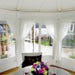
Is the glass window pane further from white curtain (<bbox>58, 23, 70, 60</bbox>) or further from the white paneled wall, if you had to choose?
the white paneled wall

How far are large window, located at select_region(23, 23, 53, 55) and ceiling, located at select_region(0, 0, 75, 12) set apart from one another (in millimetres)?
746

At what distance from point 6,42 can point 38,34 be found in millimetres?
1293

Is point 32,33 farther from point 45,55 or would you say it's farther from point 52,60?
point 52,60

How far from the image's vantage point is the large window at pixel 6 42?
366 centimetres

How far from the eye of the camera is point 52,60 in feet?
14.1

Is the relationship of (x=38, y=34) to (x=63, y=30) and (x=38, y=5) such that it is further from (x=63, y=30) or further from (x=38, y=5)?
(x=38, y=5)

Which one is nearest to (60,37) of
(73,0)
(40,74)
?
(73,0)

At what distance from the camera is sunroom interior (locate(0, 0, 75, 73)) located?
3.67 metres

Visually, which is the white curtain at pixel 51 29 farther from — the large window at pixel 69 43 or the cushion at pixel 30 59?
the cushion at pixel 30 59

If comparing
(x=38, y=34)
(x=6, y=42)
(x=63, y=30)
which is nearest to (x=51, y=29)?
(x=63, y=30)

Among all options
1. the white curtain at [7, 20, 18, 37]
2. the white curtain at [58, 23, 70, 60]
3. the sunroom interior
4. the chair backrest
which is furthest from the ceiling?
the chair backrest

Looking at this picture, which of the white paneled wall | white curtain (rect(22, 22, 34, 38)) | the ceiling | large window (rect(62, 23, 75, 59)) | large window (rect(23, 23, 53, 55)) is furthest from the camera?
large window (rect(23, 23, 53, 55))

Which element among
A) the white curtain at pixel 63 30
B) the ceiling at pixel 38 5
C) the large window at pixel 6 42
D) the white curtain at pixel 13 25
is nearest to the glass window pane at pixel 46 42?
the white curtain at pixel 63 30

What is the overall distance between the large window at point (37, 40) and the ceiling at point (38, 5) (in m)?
0.75
